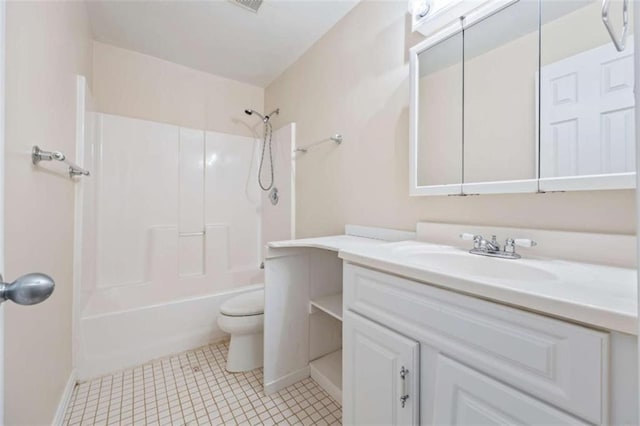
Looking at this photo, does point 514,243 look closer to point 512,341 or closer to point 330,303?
point 512,341

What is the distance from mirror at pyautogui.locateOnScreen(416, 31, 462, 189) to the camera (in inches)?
46.3

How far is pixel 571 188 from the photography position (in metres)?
0.83

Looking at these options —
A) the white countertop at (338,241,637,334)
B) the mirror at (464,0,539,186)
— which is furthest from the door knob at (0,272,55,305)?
the mirror at (464,0,539,186)

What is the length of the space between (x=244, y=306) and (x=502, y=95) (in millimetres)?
1761

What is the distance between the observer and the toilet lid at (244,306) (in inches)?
65.0

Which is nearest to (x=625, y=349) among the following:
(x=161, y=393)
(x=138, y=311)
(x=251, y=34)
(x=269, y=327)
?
(x=269, y=327)

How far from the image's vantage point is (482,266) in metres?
0.95

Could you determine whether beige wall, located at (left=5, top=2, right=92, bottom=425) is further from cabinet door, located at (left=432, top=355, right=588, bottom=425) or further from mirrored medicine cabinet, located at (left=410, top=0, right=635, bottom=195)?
mirrored medicine cabinet, located at (left=410, top=0, right=635, bottom=195)

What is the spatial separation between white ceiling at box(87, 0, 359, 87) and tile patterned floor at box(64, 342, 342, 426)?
2.29m

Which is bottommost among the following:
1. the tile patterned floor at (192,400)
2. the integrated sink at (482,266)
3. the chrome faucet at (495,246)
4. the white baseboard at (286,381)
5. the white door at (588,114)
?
the tile patterned floor at (192,400)

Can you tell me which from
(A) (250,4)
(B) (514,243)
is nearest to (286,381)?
(B) (514,243)

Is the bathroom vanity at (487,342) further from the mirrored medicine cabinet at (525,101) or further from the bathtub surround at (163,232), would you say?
the bathtub surround at (163,232)

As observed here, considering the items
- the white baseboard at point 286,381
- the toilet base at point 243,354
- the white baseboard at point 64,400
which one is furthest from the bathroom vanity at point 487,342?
the white baseboard at point 64,400

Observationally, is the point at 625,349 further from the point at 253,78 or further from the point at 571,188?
the point at 253,78
